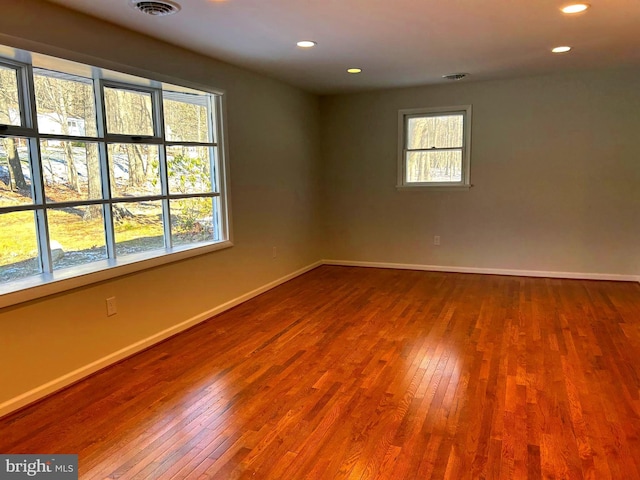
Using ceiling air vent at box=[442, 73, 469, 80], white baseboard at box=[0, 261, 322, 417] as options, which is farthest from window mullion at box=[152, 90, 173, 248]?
ceiling air vent at box=[442, 73, 469, 80]

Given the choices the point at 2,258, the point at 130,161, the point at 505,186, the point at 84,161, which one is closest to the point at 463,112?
the point at 505,186

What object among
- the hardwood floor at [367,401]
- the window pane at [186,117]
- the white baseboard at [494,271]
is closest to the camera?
the hardwood floor at [367,401]

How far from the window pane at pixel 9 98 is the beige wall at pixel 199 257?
0.23m

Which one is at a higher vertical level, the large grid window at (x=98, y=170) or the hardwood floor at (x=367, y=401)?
the large grid window at (x=98, y=170)

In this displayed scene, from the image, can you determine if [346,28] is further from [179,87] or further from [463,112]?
[463,112]

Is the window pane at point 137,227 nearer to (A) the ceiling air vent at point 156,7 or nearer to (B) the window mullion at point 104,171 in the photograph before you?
(B) the window mullion at point 104,171

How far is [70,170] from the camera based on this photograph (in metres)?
2.85

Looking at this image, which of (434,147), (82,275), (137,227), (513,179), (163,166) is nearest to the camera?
(82,275)

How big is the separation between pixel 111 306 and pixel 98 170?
934mm

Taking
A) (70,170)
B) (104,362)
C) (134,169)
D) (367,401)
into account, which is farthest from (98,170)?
(367,401)

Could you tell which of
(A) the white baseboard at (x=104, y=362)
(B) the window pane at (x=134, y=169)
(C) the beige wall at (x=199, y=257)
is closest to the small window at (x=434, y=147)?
(C) the beige wall at (x=199, y=257)

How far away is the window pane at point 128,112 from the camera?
307cm

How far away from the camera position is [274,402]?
7.98ft

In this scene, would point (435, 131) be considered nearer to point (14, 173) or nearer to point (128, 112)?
point (128, 112)
